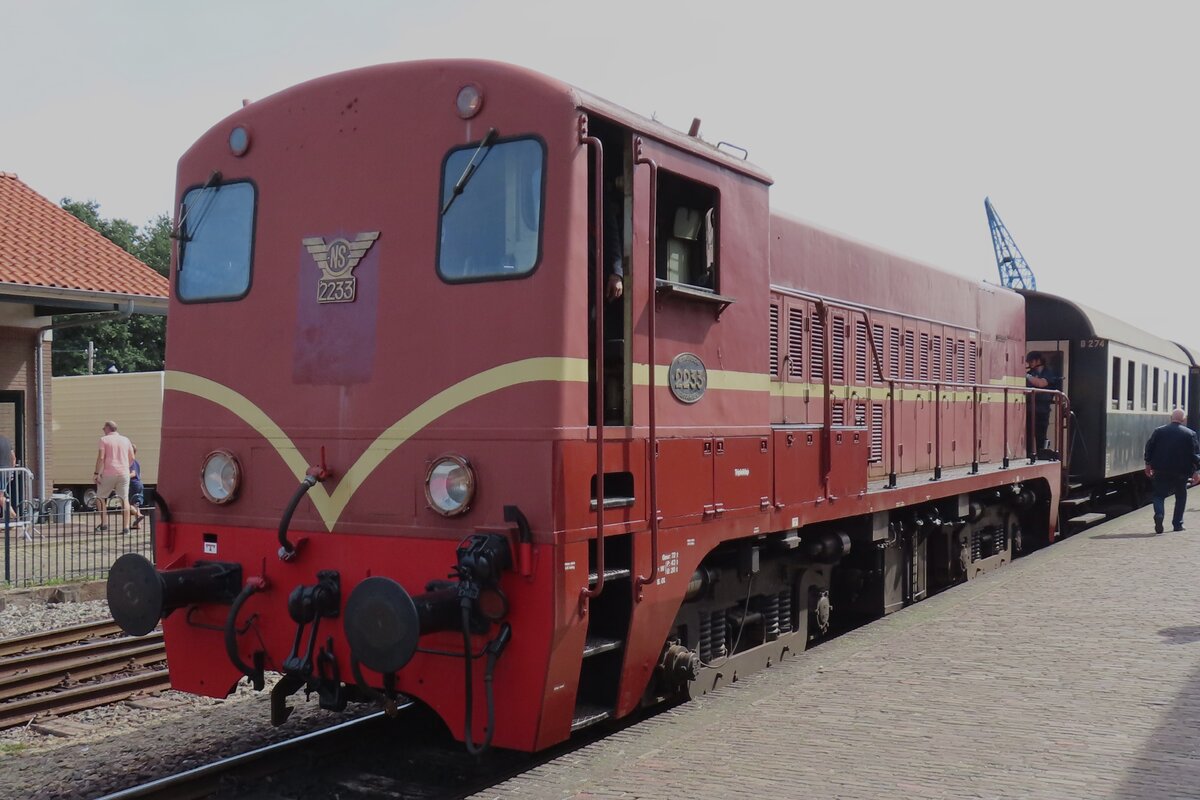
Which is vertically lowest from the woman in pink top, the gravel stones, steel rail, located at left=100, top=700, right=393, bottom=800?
the gravel stones

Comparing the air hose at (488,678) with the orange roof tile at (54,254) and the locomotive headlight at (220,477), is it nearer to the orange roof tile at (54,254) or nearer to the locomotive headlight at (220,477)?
the locomotive headlight at (220,477)

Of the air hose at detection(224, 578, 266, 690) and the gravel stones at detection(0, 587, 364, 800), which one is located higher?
the air hose at detection(224, 578, 266, 690)

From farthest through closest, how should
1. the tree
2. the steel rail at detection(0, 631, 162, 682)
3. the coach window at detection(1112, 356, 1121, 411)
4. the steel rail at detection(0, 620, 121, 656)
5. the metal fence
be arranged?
the tree → the coach window at detection(1112, 356, 1121, 411) → the metal fence → the steel rail at detection(0, 620, 121, 656) → the steel rail at detection(0, 631, 162, 682)

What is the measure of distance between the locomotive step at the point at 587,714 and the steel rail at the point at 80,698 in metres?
4.02

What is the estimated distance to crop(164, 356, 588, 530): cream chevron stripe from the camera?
5.21 metres

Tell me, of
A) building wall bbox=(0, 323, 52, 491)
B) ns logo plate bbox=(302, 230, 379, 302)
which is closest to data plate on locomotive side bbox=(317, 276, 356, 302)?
ns logo plate bbox=(302, 230, 379, 302)

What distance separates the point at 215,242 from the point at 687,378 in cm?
282

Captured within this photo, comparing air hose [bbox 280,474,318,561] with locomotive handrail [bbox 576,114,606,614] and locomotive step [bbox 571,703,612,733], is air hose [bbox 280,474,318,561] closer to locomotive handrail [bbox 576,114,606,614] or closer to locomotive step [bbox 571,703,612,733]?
locomotive handrail [bbox 576,114,606,614]

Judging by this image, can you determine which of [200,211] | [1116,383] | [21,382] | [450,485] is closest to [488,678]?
[450,485]

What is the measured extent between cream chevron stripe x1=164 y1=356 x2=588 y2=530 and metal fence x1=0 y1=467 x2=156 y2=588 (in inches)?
240

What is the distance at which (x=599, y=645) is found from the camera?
5609 mm

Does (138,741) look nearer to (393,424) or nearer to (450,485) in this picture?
(393,424)

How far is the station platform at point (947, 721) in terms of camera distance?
17.0 feet

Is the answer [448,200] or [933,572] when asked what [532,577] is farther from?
[933,572]
